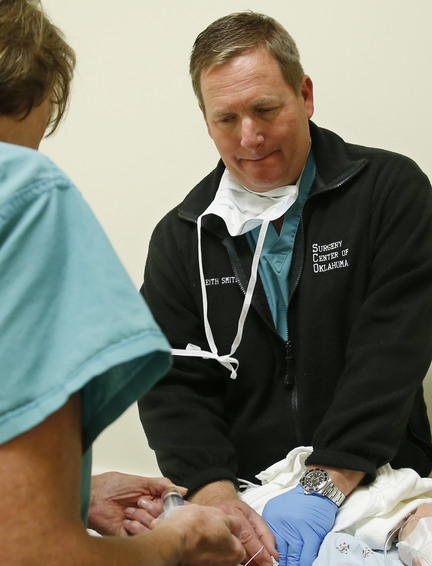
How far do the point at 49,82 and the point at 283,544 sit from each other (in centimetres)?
104

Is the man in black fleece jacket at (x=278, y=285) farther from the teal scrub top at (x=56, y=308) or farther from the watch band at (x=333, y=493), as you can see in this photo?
the teal scrub top at (x=56, y=308)

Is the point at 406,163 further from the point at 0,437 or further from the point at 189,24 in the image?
the point at 0,437

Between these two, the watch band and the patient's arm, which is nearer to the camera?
the patient's arm

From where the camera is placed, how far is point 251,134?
69.7 inches

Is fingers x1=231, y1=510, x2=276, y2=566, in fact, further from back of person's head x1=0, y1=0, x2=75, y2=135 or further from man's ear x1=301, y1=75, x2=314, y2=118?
man's ear x1=301, y1=75, x2=314, y2=118

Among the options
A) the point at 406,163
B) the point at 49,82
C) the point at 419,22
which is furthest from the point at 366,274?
the point at 49,82

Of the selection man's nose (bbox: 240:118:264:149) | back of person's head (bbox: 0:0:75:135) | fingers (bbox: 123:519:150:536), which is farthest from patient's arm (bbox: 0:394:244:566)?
man's nose (bbox: 240:118:264:149)

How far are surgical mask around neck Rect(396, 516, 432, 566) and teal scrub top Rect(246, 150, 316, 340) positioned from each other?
0.58 m

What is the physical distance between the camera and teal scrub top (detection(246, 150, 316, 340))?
179 cm

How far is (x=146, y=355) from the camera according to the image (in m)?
0.68

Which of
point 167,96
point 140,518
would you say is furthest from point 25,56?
point 167,96

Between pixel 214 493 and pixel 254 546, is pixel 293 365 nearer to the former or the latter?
pixel 214 493

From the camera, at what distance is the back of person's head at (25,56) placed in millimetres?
809

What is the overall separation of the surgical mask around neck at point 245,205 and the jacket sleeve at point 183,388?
116mm
